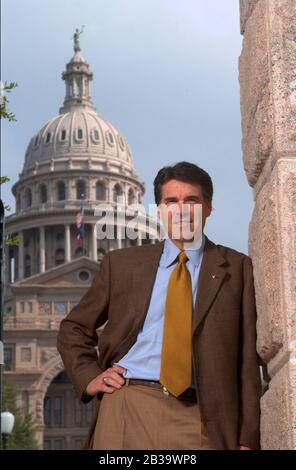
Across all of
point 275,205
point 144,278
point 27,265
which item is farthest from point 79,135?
point 275,205

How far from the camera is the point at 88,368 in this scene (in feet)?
13.2

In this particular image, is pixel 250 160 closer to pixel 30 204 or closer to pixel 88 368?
pixel 88 368

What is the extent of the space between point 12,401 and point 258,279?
56539 millimetres

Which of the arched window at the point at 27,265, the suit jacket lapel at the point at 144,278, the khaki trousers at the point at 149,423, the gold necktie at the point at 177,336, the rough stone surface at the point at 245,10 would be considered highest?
the arched window at the point at 27,265

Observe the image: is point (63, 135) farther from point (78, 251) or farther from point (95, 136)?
point (78, 251)

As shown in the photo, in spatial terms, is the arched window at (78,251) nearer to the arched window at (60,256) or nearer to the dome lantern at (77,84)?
the arched window at (60,256)

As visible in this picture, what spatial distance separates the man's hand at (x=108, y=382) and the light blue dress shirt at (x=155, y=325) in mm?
33

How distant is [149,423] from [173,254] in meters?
0.68

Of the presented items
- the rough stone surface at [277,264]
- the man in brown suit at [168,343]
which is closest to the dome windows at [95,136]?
the man in brown suit at [168,343]

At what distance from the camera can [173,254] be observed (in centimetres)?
415

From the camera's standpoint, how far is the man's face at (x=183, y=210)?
13.7 feet

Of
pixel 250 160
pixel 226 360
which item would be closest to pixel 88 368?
pixel 226 360

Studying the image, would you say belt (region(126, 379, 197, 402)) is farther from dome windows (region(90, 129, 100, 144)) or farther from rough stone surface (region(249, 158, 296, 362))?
dome windows (region(90, 129, 100, 144))

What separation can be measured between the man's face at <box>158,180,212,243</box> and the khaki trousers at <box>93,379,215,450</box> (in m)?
0.64
